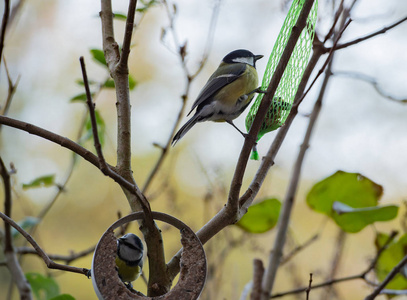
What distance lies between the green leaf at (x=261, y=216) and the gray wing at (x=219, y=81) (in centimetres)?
38

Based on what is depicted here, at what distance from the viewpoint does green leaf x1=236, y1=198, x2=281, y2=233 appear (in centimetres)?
131

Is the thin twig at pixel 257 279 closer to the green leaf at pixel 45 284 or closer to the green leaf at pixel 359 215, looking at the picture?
the green leaf at pixel 359 215

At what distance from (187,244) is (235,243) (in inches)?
33.5

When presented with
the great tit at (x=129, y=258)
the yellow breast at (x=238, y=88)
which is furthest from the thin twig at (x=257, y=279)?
the yellow breast at (x=238, y=88)

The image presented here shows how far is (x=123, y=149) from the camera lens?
945 mm

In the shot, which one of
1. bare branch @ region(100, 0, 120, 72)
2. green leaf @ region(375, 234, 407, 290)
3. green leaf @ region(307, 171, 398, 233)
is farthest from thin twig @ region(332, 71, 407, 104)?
bare branch @ region(100, 0, 120, 72)

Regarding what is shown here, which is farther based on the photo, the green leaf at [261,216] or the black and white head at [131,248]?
the green leaf at [261,216]

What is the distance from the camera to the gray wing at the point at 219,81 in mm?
1579

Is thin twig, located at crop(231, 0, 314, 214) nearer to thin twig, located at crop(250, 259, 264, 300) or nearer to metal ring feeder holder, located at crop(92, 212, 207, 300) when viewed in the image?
metal ring feeder holder, located at crop(92, 212, 207, 300)

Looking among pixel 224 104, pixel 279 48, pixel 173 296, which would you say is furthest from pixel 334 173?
pixel 173 296

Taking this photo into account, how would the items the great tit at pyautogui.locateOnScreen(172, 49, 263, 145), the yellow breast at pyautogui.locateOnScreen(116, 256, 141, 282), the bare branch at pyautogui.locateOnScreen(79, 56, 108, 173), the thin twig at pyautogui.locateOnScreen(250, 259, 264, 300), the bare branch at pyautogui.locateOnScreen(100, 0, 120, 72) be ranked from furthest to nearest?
the great tit at pyautogui.locateOnScreen(172, 49, 263, 145)
the thin twig at pyautogui.locateOnScreen(250, 259, 264, 300)
the bare branch at pyautogui.locateOnScreen(100, 0, 120, 72)
the yellow breast at pyautogui.locateOnScreen(116, 256, 141, 282)
the bare branch at pyautogui.locateOnScreen(79, 56, 108, 173)

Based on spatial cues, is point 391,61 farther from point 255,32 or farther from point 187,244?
point 187,244

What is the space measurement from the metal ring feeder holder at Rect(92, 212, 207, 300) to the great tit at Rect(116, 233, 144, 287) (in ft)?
0.44

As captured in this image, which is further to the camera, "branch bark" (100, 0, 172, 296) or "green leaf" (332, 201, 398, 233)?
"green leaf" (332, 201, 398, 233)
